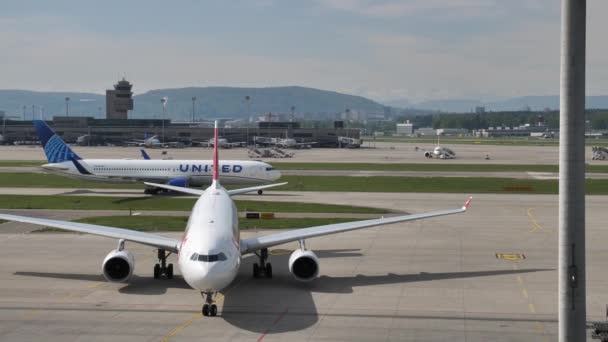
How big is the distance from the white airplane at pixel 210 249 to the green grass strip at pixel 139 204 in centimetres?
2492

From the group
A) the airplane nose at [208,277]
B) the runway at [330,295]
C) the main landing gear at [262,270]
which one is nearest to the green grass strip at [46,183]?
the runway at [330,295]

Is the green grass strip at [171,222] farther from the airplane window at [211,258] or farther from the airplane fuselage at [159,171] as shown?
the airplane fuselage at [159,171]

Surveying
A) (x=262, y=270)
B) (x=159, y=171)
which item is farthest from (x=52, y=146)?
(x=262, y=270)

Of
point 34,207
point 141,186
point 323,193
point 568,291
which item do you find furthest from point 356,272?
point 141,186

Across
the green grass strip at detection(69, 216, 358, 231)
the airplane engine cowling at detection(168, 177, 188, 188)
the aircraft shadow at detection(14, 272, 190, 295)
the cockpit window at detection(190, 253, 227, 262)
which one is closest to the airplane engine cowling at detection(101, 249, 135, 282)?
the aircraft shadow at detection(14, 272, 190, 295)

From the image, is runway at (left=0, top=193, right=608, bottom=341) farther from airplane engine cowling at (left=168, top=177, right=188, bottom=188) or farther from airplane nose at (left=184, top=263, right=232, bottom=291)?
airplane engine cowling at (left=168, top=177, right=188, bottom=188)

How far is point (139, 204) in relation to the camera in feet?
211

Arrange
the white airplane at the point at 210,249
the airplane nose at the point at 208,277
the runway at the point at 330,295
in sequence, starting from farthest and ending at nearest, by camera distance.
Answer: the white airplane at the point at 210,249, the airplane nose at the point at 208,277, the runway at the point at 330,295

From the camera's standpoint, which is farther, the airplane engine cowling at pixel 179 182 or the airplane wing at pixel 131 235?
the airplane engine cowling at pixel 179 182

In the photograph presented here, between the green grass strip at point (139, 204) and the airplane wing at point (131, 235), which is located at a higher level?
the airplane wing at point (131, 235)

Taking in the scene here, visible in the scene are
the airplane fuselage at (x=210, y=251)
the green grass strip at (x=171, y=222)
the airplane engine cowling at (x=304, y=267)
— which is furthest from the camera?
the green grass strip at (x=171, y=222)

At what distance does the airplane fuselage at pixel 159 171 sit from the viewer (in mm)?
75125

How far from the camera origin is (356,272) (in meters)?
34.4

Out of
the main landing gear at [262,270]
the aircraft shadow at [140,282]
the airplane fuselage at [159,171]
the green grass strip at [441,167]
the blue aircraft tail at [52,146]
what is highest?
the blue aircraft tail at [52,146]
